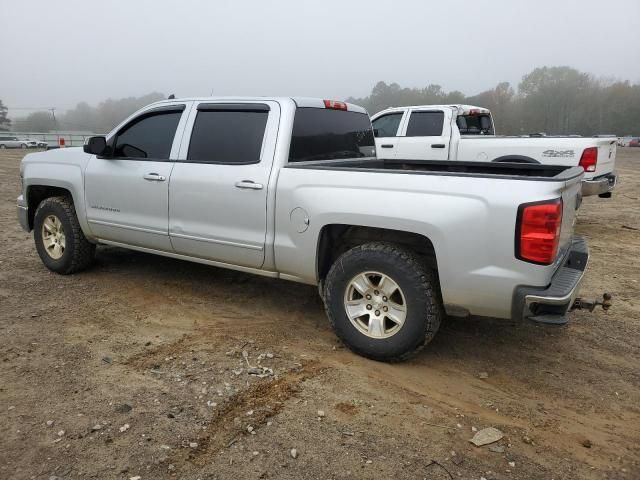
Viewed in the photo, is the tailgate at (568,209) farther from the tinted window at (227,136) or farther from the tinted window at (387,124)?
the tinted window at (387,124)

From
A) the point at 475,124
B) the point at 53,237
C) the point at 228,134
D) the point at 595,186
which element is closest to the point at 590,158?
the point at 595,186

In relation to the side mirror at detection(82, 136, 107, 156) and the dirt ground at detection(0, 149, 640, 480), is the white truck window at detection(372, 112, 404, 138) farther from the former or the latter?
the side mirror at detection(82, 136, 107, 156)

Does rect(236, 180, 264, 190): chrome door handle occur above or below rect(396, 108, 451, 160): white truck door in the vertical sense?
below

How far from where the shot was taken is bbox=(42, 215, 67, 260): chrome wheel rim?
5.49 metres

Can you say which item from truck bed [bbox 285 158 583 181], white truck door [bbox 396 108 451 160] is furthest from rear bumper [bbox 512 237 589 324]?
white truck door [bbox 396 108 451 160]

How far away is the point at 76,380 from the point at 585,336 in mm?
3777

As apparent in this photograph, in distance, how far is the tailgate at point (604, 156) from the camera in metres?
7.57

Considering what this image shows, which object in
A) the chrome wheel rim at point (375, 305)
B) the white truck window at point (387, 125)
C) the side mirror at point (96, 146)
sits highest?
the white truck window at point (387, 125)

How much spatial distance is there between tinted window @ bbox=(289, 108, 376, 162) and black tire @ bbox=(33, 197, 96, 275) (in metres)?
2.62

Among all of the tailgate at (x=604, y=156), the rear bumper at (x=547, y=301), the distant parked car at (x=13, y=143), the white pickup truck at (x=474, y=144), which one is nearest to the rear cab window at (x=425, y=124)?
the white pickup truck at (x=474, y=144)

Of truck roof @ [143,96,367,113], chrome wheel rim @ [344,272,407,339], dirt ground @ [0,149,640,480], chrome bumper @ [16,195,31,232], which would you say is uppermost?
truck roof @ [143,96,367,113]

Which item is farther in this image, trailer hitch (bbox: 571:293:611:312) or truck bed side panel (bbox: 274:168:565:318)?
trailer hitch (bbox: 571:293:611:312)

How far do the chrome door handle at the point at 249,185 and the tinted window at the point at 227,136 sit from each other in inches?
7.3

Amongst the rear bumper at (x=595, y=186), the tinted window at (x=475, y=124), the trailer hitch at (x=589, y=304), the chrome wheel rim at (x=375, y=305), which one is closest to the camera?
the trailer hitch at (x=589, y=304)
